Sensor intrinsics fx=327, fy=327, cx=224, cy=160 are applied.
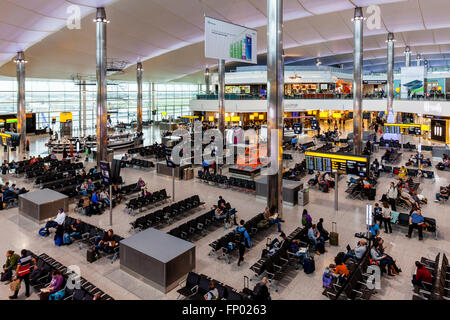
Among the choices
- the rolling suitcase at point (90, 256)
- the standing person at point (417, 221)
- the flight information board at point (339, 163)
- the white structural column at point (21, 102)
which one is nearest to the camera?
the rolling suitcase at point (90, 256)

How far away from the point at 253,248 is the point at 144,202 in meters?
5.31

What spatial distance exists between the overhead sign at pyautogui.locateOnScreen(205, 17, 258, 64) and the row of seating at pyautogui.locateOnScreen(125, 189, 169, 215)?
6132 millimetres

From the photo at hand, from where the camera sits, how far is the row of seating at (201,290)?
6.66m

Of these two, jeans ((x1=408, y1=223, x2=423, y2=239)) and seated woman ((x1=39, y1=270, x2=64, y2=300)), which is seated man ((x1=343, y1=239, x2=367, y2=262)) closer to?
jeans ((x1=408, y1=223, x2=423, y2=239))

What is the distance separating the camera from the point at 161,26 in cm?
2550

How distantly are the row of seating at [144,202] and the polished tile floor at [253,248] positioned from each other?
13.8 inches

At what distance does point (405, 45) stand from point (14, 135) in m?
39.3

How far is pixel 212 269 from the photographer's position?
8688 mm

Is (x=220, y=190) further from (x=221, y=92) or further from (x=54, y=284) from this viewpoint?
(x=221, y=92)

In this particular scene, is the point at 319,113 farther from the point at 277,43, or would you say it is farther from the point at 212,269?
the point at 212,269

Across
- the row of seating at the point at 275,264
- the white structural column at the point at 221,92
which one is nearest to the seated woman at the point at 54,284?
the row of seating at the point at 275,264

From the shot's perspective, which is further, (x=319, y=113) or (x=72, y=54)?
(x=319, y=113)

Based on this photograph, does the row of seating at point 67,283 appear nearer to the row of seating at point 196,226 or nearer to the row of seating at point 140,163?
the row of seating at point 196,226

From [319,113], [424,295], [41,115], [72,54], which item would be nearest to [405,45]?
[319,113]
